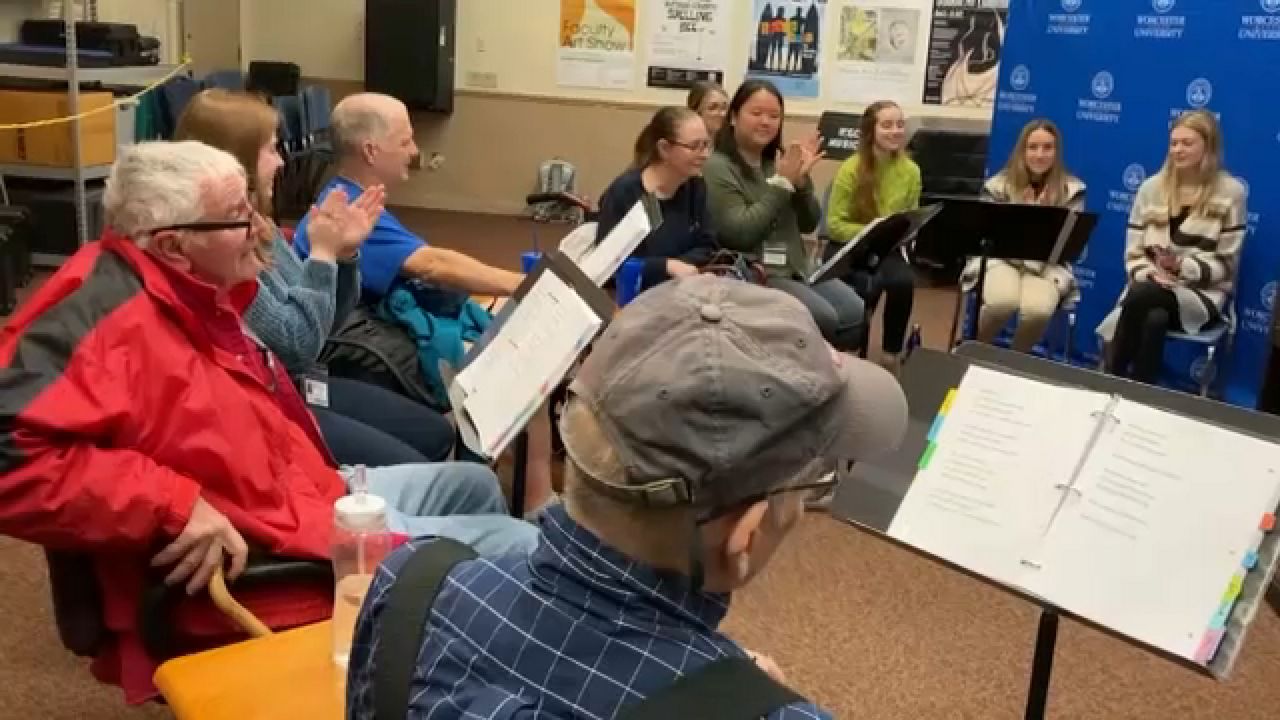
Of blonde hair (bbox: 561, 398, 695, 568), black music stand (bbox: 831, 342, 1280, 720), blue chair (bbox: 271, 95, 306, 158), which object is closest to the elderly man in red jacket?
black music stand (bbox: 831, 342, 1280, 720)

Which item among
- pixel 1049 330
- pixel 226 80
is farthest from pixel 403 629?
pixel 226 80

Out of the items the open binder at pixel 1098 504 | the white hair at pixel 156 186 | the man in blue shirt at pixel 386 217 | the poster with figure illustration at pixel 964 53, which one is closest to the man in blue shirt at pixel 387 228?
the man in blue shirt at pixel 386 217

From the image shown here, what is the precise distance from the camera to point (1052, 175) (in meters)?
5.52

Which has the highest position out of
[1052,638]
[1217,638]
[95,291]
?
[95,291]

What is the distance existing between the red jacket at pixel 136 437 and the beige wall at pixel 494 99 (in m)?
7.50

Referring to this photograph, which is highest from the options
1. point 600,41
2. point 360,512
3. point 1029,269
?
point 600,41

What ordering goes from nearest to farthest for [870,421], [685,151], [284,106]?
1. [870,421]
2. [685,151]
3. [284,106]

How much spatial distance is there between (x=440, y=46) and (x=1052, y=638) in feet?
26.1

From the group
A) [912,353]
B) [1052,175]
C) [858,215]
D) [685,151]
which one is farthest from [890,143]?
[912,353]

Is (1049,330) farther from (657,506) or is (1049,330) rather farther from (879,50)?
(657,506)

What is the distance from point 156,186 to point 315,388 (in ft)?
2.62

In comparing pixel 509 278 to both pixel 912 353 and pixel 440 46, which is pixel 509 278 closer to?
pixel 912 353

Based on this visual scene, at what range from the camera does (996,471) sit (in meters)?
1.72

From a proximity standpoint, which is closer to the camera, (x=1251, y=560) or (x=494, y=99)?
(x=1251, y=560)
